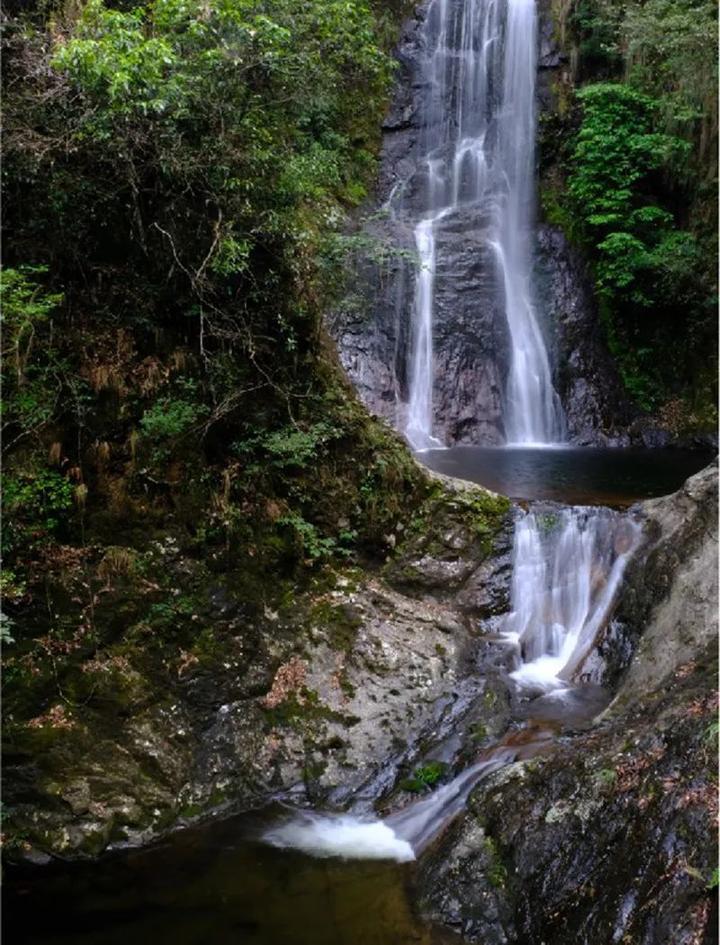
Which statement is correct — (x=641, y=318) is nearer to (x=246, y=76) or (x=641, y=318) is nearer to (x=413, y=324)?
(x=413, y=324)

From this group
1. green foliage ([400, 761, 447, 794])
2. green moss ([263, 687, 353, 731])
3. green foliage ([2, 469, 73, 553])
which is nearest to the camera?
green foliage ([2, 469, 73, 553])

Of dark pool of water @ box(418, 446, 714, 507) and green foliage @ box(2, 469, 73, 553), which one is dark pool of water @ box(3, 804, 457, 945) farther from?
dark pool of water @ box(418, 446, 714, 507)

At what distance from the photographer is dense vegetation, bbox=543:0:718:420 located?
1393 centimetres

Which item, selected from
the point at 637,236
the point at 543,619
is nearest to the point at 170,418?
the point at 543,619

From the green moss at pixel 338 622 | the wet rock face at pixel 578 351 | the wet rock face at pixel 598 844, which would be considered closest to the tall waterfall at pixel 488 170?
the wet rock face at pixel 578 351

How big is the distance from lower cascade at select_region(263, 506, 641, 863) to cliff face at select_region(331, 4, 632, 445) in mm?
6247

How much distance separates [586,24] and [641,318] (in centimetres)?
714

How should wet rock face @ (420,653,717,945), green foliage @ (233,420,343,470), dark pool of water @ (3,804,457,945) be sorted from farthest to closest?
green foliage @ (233,420,343,470) < dark pool of water @ (3,804,457,945) < wet rock face @ (420,653,717,945)

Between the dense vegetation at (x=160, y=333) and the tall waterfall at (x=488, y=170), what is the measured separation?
6956 mm

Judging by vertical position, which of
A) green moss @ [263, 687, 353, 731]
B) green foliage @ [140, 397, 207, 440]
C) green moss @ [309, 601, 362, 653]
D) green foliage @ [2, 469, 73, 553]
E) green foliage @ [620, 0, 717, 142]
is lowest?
green moss @ [263, 687, 353, 731]

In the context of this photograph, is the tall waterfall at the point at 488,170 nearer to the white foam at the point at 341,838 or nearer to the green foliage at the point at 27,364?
the green foliage at the point at 27,364

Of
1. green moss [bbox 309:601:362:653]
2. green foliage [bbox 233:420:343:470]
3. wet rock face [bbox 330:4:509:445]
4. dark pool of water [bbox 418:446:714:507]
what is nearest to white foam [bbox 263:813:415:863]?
green moss [bbox 309:601:362:653]

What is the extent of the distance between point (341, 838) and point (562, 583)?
140 inches

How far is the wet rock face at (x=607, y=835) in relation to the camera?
11.6ft
